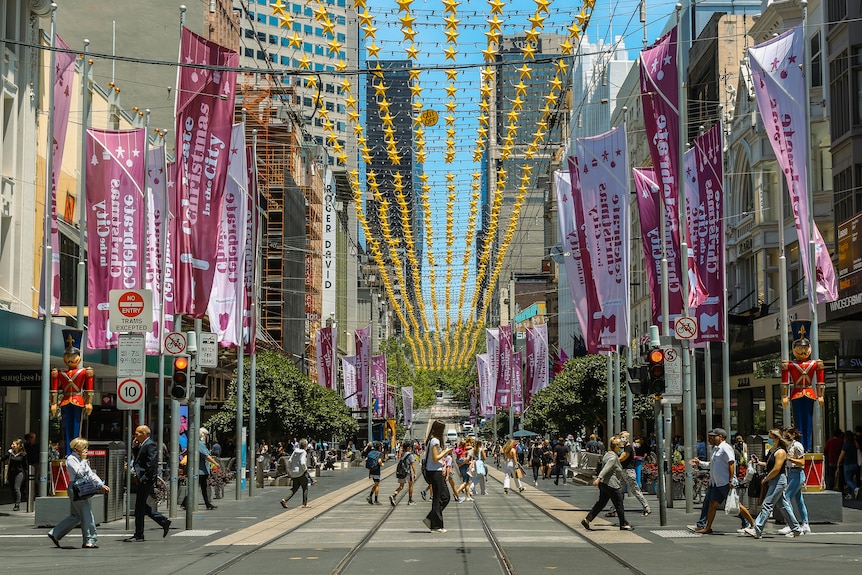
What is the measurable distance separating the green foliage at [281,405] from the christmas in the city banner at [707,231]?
91.0 ft

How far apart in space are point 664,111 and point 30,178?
69.9 feet

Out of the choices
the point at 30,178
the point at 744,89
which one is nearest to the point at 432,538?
the point at 30,178

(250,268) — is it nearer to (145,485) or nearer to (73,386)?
(73,386)

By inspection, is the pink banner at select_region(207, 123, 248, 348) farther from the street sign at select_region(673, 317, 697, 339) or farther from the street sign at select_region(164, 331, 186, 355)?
the street sign at select_region(673, 317, 697, 339)

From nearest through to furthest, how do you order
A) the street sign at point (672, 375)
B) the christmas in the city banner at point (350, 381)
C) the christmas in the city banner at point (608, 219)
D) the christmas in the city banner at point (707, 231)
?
the street sign at point (672, 375) → the christmas in the city banner at point (608, 219) → the christmas in the city banner at point (707, 231) → the christmas in the city banner at point (350, 381)

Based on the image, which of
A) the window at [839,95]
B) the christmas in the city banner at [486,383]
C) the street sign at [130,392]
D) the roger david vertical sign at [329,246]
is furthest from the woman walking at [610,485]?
the roger david vertical sign at [329,246]

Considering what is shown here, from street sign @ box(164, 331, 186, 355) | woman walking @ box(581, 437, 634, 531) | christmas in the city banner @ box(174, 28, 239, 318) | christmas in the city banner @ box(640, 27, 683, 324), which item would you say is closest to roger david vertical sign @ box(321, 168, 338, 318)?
street sign @ box(164, 331, 186, 355)

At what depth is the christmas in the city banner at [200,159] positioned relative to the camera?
83.8 feet

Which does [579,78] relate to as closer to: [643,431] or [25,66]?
[643,431]

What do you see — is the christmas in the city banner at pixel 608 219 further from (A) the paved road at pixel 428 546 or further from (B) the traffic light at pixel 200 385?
(B) the traffic light at pixel 200 385

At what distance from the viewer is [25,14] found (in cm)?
3841

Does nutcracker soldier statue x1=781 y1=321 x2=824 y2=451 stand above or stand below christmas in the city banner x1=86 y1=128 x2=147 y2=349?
below

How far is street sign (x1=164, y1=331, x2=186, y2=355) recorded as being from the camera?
89.0 ft

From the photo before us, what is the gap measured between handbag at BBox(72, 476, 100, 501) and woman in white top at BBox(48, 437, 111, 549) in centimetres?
5
